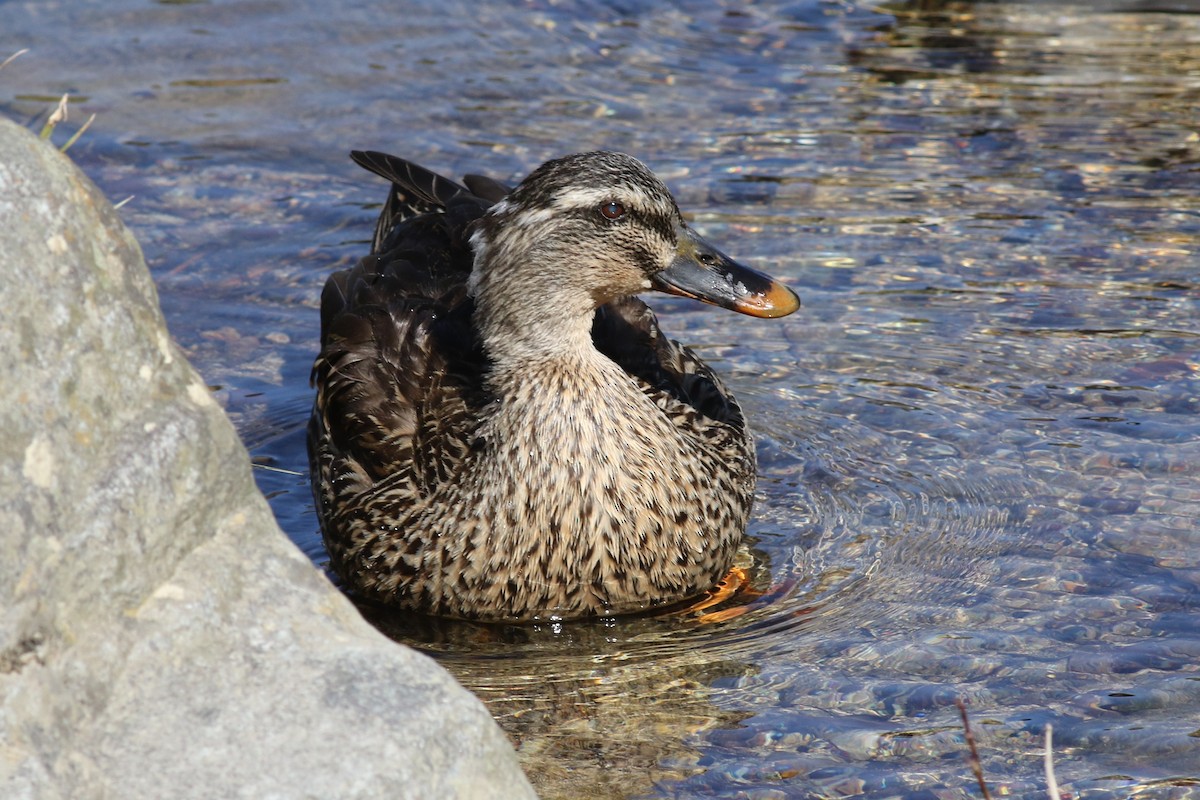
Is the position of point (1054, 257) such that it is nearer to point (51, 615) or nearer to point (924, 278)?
point (924, 278)

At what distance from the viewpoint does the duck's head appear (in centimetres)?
534

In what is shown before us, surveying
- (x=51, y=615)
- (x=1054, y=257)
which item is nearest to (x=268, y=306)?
(x=1054, y=257)

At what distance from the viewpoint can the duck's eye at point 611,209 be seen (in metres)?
5.32

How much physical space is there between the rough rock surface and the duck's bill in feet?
7.86

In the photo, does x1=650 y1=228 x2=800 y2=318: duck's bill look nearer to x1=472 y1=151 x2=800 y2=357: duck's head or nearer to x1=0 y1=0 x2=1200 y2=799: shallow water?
x1=472 y1=151 x2=800 y2=357: duck's head

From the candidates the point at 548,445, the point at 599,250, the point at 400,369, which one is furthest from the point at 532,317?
the point at 400,369

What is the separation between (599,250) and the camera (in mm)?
5367

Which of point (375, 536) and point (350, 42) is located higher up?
point (350, 42)

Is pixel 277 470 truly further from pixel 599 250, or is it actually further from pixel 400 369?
pixel 599 250

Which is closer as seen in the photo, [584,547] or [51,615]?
[51,615]

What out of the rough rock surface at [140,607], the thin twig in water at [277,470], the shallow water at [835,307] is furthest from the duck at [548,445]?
the rough rock surface at [140,607]

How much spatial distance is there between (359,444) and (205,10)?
6459 millimetres

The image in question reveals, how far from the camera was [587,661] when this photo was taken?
522 centimetres

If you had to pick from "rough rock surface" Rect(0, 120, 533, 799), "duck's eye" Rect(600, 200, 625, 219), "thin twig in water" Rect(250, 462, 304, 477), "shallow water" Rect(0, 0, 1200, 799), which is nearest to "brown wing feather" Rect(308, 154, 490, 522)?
"thin twig in water" Rect(250, 462, 304, 477)
